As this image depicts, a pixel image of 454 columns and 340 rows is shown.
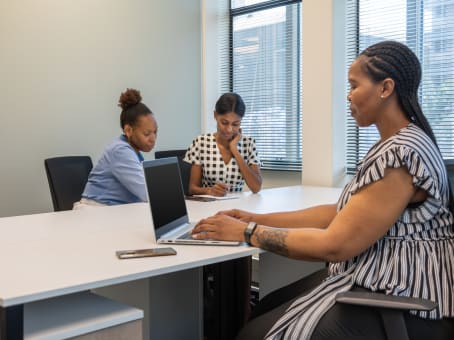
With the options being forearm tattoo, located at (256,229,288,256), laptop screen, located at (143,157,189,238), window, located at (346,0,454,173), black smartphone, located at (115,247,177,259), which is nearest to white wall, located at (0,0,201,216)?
window, located at (346,0,454,173)

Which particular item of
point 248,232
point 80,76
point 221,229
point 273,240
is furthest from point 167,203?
point 80,76

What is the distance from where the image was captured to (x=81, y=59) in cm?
403

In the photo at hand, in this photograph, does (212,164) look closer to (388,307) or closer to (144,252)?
(144,252)

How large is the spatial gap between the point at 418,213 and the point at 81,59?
3157 mm

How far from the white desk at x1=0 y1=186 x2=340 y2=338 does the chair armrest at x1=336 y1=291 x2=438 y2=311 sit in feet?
1.50

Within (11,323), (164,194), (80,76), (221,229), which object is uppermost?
(80,76)

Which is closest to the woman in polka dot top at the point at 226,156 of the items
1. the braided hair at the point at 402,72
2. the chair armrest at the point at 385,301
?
the braided hair at the point at 402,72

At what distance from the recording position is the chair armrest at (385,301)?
1253mm

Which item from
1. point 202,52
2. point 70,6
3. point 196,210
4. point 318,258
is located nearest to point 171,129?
point 202,52

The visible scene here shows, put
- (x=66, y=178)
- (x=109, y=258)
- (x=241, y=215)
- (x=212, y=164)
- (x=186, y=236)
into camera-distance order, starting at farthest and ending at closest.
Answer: (x=66, y=178) → (x=212, y=164) → (x=241, y=215) → (x=186, y=236) → (x=109, y=258)

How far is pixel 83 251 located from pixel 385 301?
921 mm

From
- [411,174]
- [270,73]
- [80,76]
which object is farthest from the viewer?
[270,73]

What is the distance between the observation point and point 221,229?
1.84 meters

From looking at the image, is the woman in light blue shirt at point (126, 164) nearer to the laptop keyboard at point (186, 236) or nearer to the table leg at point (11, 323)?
the laptop keyboard at point (186, 236)
